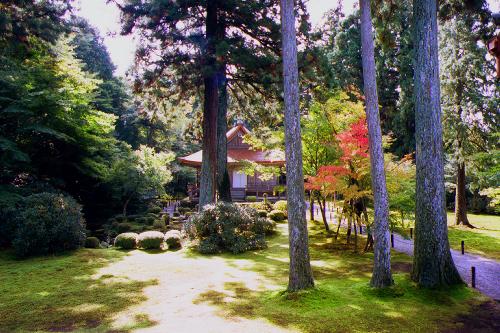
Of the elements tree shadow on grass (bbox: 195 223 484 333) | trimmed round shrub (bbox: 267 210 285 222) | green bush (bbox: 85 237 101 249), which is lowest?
tree shadow on grass (bbox: 195 223 484 333)

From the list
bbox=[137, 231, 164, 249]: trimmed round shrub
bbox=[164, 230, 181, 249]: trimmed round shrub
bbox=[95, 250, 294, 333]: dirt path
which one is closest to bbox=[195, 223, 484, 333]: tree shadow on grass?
bbox=[95, 250, 294, 333]: dirt path

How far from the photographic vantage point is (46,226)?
10.7 meters

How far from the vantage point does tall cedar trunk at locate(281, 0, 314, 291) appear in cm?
666

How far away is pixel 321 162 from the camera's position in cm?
1418

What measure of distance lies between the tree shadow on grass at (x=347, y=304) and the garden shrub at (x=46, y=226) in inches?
245

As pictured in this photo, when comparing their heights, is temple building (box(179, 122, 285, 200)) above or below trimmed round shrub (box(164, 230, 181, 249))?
above

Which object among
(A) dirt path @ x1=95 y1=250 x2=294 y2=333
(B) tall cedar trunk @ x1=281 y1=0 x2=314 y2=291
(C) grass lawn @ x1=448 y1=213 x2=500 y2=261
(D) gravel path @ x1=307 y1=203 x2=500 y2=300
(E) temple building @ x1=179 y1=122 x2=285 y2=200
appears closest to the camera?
(A) dirt path @ x1=95 y1=250 x2=294 y2=333

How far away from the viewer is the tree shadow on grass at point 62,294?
5.80m

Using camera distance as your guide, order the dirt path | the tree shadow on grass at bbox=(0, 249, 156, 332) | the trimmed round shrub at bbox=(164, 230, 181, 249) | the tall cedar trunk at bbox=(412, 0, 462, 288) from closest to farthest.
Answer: the dirt path, the tree shadow on grass at bbox=(0, 249, 156, 332), the tall cedar trunk at bbox=(412, 0, 462, 288), the trimmed round shrub at bbox=(164, 230, 181, 249)

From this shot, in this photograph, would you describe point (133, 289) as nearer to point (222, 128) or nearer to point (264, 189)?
point (222, 128)

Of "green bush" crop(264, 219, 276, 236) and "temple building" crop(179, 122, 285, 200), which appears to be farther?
"temple building" crop(179, 122, 285, 200)

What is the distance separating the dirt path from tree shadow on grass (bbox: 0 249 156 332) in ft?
0.85

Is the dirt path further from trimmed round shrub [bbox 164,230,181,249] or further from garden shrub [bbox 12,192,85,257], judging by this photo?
garden shrub [bbox 12,192,85,257]

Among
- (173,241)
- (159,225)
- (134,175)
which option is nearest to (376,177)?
(173,241)
